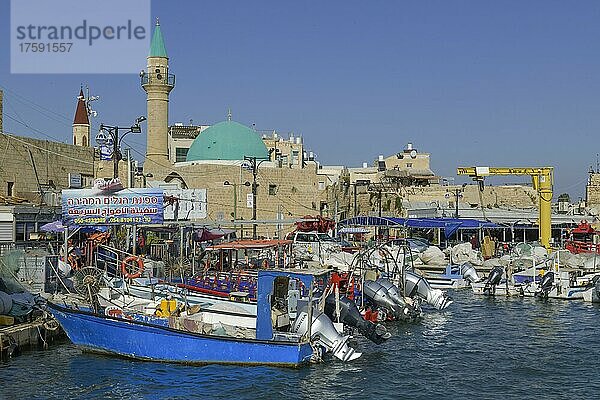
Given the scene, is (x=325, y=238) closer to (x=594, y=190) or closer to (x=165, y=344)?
(x=165, y=344)

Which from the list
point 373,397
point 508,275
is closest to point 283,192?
point 508,275

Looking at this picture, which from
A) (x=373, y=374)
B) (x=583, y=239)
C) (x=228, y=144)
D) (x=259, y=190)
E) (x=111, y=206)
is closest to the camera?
(x=373, y=374)

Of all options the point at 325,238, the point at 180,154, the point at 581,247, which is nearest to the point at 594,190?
the point at 581,247

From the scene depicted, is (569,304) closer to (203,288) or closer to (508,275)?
(508,275)

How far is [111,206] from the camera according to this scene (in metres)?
23.3

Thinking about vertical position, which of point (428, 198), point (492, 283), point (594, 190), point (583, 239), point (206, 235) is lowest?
point (492, 283)

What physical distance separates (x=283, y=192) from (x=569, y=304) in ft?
69.1

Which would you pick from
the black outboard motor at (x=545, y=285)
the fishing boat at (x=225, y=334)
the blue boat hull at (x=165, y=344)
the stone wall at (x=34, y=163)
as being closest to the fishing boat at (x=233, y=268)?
the fishing boat at (x=225, y=334)

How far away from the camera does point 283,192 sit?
148 feet

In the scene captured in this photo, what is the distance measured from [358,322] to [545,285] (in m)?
11.9

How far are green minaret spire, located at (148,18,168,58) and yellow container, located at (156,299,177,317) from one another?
98.0 ft

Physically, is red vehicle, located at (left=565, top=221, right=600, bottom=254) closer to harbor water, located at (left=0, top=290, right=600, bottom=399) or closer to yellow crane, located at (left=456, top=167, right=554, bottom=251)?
yellow crane, located at (left=456, top=167, right=554, bottom=251)

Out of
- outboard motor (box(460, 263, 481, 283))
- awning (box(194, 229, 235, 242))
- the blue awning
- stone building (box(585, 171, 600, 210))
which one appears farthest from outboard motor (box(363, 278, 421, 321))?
stone building (box(585, 171, 600, 210))

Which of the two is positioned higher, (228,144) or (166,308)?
(228,144)
